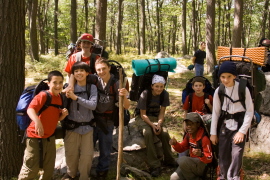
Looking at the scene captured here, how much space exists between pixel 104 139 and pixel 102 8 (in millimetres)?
6836

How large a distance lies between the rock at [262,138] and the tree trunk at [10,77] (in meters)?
5.24

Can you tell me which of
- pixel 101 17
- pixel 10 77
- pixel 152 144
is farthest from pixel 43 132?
pixel 101 17

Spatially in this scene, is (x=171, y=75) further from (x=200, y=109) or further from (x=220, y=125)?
(x=220, y=125)

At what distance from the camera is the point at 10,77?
455cm

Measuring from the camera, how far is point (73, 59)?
5.25m

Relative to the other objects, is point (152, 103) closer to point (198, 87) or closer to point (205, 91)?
point (198, 87)

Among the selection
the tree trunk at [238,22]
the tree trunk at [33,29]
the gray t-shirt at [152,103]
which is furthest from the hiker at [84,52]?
the tree trunk at [33,29]

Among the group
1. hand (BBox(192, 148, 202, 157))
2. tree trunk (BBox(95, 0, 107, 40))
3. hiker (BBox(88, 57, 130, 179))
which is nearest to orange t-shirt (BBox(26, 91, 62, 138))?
hiker (BBox(88, 57, 130, 179))

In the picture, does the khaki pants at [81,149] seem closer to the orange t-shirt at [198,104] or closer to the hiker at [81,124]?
the hiker at [81,124]

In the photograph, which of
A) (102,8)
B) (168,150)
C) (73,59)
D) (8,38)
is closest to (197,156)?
(168,150)

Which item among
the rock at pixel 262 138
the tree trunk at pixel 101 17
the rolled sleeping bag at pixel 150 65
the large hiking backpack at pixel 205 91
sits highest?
the tree trunk at pixel 101 17

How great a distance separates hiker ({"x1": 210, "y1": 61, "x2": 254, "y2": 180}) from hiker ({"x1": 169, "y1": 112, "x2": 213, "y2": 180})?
233 millimetres

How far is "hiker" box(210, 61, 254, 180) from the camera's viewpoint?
373 cm

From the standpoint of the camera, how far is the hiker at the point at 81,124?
4.31 metres
